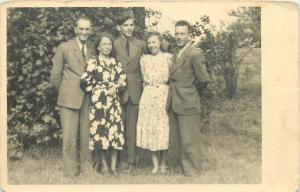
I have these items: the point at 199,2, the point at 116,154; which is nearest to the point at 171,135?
the point at 116,154

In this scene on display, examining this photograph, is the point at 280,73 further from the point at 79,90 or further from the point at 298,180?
the point at 79,90

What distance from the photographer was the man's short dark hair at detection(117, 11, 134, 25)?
4.82 metres

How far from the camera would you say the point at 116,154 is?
4852 millimetres

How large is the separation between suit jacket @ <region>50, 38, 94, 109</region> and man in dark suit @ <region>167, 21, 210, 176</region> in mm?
742

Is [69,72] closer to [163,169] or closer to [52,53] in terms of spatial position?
[52,53]

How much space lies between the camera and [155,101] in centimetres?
478

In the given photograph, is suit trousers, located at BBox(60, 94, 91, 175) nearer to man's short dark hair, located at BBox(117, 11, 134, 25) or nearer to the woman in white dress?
the woman in white dress

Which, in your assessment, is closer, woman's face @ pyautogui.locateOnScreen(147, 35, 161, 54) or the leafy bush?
woman's face @ pyautogui.locateOnScreen(147, 35, 161, 54)

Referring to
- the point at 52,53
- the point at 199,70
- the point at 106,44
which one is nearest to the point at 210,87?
the point at 199,70

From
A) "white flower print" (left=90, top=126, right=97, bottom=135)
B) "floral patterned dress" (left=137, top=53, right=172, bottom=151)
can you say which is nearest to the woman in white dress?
"floral patterned dress" (left=137, top=53, right=172, bottom=151)

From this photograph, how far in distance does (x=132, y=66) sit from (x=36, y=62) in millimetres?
858

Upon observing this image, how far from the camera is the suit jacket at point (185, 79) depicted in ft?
15.6

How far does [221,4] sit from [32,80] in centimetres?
178

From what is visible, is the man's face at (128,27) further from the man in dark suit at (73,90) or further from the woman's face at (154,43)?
the man in dark suit at (73,90)
